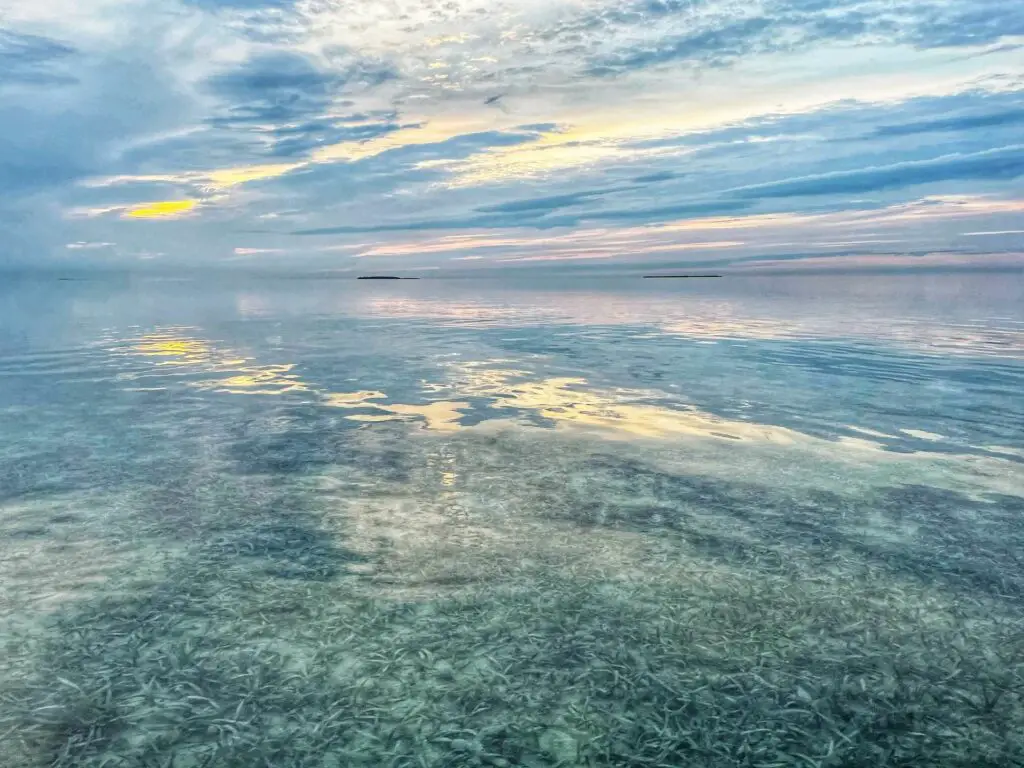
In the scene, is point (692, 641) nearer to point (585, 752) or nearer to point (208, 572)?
point (585, 752)

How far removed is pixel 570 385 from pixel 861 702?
50.8 ft

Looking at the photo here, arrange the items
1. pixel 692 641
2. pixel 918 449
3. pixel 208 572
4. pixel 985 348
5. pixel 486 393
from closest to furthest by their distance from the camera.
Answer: pixel 692 641 → pixel 208 572 → pixel 918 449 → pixel 486 393 → pixel 985 348

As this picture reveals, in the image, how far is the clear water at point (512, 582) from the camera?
5.52 meters

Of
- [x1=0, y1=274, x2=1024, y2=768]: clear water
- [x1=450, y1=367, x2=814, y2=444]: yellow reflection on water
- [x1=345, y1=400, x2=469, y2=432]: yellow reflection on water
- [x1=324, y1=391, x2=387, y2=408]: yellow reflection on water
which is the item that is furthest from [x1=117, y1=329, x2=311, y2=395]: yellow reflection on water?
[x1=450, y1=367, x2=814, y2=444]: yellow reflection on water

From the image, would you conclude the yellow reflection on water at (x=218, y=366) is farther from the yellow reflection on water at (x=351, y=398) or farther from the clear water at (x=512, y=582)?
the clear water at (x=512, y=582)

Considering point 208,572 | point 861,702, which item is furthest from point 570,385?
point 861,702

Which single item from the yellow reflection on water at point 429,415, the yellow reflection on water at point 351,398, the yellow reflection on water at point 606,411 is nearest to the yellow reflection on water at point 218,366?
the yellow reflection on water at point 351,398

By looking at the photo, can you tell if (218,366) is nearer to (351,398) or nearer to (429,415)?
(351,398)

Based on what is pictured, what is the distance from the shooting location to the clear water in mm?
5523

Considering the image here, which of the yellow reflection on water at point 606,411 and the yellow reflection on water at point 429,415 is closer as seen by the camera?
the yellow reflection on water at point 606,411

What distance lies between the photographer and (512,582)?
26.1 ft

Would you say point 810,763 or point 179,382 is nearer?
point 810,763

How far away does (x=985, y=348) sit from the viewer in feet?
102

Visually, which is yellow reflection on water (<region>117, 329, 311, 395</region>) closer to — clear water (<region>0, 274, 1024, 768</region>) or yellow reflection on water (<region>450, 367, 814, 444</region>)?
clear water (<region>0, 274, 1024, 768</region>)
